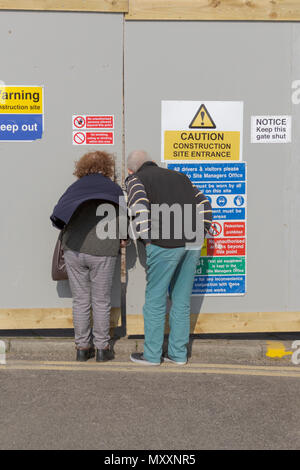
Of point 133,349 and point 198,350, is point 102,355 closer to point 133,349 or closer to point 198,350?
point 133,349

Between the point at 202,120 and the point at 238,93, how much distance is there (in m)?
0.39

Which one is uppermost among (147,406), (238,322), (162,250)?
(162,250)

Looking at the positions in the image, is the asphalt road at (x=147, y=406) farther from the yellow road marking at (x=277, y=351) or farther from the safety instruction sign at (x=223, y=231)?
the safety instruction sign at (x=223, y=231)

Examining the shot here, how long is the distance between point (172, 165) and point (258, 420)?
2294 millimetres

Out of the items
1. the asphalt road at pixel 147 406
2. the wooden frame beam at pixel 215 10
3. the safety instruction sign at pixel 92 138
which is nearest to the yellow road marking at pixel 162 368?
the asphalt road at pixel 147 406

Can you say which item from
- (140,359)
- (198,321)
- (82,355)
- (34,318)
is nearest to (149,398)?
(140,359)

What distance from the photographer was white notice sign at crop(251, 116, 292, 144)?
5145mm

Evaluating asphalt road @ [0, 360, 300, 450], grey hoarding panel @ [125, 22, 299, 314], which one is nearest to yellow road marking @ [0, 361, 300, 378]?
asphalt road @ [0, 360, 300, 450]

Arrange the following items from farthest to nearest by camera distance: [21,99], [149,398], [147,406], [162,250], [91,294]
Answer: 1. [21,99]
2. [91,294]
3. [162,250]
4. [149,398]
5. [147,406]

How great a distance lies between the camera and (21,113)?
500cm

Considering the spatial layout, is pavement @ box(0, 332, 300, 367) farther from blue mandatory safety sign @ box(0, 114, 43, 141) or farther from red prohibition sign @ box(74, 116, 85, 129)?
red prohibition sign @ box(74, 116, 85, 129)

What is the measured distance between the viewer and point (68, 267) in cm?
480

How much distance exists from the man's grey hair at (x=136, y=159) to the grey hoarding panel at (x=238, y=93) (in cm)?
29
